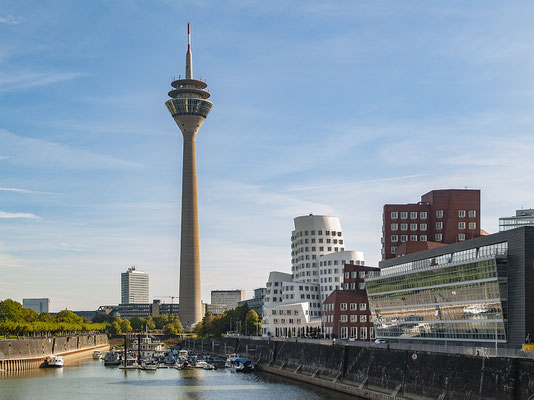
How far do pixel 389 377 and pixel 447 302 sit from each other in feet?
65.7

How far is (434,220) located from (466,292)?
62502 millimetres

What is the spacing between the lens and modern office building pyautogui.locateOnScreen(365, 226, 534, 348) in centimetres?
8688

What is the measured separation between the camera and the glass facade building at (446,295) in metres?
91.2

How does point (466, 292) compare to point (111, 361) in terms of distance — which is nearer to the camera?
point (466, 292)

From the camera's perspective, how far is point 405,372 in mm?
87625

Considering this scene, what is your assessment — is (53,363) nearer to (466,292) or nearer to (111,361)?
(111,361)

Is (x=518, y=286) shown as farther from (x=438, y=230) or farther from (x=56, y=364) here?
(x=56, y=364)

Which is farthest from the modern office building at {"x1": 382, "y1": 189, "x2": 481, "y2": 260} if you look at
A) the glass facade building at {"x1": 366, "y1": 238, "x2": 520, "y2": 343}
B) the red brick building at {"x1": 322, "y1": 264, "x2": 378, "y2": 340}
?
the glass facade building at {"x1": 366, "y1": 238, "x2": 520, "y2": 343}

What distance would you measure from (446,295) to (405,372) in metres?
22.7

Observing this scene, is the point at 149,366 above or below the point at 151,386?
below

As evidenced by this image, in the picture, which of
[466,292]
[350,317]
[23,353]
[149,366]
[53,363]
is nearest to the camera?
[466,292]

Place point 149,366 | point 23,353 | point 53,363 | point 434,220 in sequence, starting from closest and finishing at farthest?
1. point 434,220
2. point 23,353
3. point 53,363
4. point 149,366

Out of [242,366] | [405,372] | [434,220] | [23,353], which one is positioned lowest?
[242,366]

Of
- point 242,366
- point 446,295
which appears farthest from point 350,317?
point 446,295
